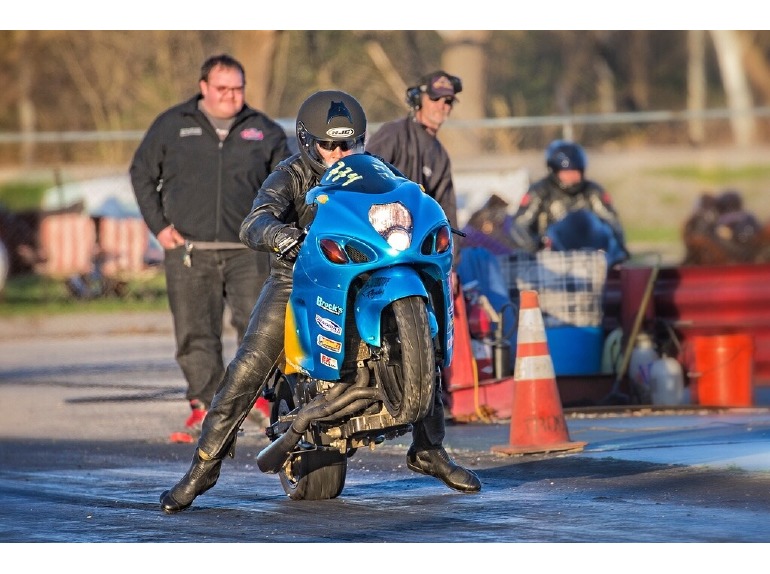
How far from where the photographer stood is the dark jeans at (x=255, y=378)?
26.0ft

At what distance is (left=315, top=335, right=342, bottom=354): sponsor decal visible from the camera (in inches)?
290

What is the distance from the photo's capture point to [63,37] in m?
44.4

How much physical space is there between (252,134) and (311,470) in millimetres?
3446

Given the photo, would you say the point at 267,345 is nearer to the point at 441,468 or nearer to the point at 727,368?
the point at 441,468

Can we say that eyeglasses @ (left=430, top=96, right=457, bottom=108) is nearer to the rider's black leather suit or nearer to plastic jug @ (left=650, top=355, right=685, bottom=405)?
plastic jug @ (left=650, top=355, right=685, bottom=405)

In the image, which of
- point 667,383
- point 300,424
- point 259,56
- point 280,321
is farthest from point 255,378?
point 259,56

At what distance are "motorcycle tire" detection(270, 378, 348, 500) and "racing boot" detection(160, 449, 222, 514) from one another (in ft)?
1.18

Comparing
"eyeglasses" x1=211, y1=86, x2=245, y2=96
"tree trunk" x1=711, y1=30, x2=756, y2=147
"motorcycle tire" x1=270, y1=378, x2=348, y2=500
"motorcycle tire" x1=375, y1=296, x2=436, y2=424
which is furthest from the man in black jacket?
"tree trunk" x1=711, y1=30, x2=756, y2=147

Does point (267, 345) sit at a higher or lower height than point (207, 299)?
lower

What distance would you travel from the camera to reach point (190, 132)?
1105 centimetres

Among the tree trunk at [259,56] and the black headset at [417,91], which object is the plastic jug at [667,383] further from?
the tree trunk at [259,56]

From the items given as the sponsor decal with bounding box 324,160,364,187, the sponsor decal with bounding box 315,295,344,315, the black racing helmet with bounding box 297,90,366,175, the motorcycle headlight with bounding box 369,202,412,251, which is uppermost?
the black racing helmet with bounding box 297,90,366,175
